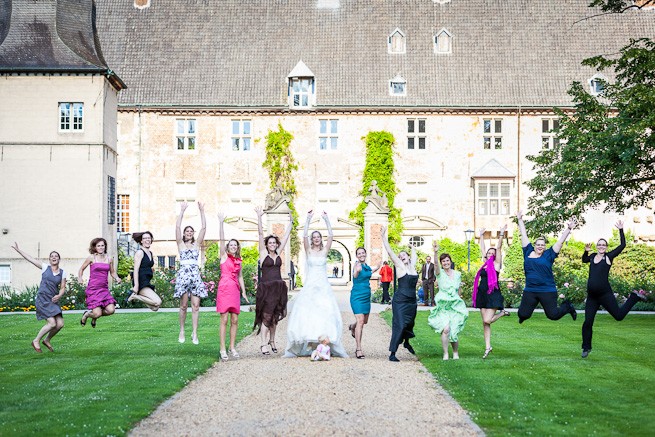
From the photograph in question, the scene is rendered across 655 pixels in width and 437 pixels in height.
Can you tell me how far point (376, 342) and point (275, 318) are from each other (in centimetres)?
336

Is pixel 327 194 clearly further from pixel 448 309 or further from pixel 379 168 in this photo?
pixel 448 309

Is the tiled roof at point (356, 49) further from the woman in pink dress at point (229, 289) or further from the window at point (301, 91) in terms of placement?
the woman in pink dress at point (229, 289)

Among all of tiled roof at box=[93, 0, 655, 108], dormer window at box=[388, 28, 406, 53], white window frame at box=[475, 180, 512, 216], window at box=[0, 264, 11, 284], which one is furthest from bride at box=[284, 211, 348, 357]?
dormer window at box=[388, 28, 406, 53]

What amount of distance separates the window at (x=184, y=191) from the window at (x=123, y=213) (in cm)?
221

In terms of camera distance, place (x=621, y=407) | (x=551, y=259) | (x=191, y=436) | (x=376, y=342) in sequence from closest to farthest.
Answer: (x=191, y=436) → (x=621, y=407) → (x=551, y=259) → (x=376, y=342)

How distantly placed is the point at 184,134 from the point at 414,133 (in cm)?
1045

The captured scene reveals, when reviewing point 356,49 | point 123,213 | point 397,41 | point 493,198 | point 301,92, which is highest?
point 397,41

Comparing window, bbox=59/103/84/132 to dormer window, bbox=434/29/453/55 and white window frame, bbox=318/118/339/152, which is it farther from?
dormer window, bbox=434/29/453/55

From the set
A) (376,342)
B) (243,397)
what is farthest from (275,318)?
(243,397)

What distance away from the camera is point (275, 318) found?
50.3 feet

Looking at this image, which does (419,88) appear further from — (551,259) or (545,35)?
(551,259)

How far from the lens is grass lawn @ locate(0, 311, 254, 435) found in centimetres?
932

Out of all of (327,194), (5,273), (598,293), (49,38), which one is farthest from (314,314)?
(327,194)

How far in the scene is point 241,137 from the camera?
44625mm
